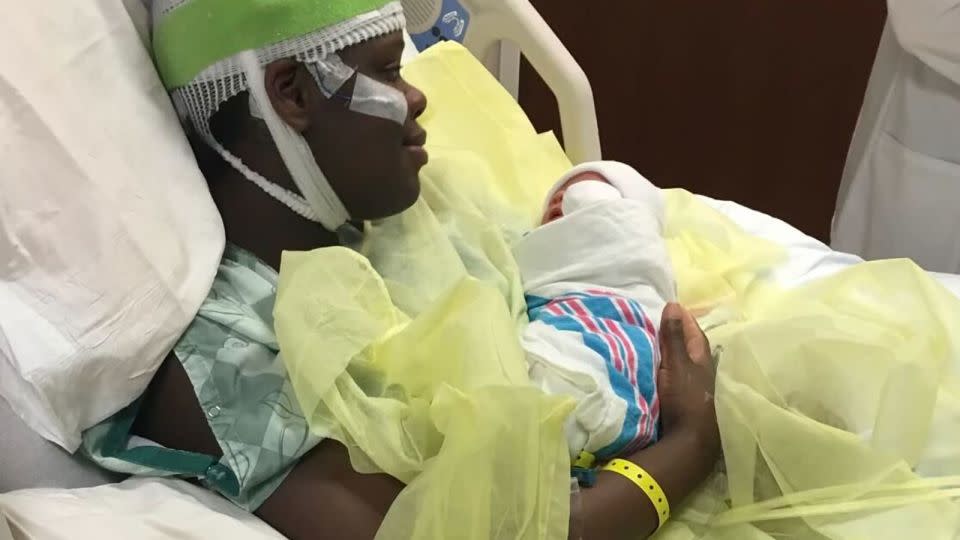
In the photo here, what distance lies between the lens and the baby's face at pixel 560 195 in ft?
4.18

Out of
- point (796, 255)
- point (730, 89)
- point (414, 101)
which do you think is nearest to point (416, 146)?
point (414, 101)

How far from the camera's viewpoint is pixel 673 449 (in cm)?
99

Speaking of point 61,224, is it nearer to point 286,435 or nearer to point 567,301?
point 286,435

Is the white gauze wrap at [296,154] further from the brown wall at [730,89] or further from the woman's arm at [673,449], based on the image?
the brown wall at [730,89]

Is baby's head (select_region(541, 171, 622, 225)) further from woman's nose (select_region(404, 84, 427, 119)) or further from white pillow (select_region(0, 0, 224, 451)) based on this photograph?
white pillow (select_region(0, 0, 224, 451))

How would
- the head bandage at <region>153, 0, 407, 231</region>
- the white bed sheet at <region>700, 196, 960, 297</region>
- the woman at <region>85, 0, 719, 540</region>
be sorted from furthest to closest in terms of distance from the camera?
the white bed sheet at <region>700, 196, 960, 297</region>
the head bandage at <region>153, 0, 407, 231</region>
the woman at <region>85, 0, 719, 540</region>

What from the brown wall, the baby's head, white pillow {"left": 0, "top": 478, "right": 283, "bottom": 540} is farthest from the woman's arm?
the brown wall

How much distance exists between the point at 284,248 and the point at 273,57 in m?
0.21

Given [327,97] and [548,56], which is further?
[548,56]

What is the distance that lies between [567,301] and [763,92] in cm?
161

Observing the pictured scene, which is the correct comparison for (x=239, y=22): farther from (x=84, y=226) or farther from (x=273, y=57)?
(x=84, y=226)

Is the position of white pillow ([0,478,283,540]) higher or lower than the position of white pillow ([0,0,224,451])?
lower

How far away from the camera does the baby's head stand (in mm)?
1221

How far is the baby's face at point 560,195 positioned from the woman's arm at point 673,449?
24 centimetres
